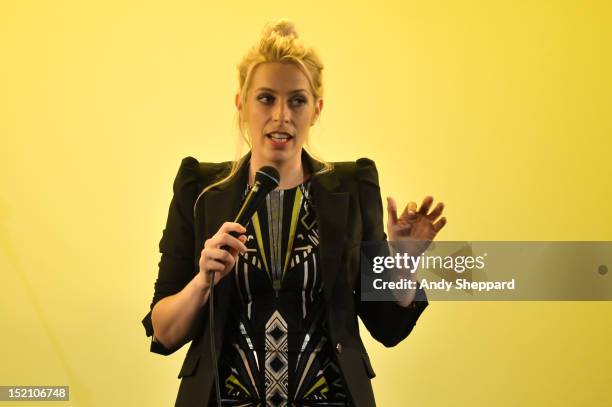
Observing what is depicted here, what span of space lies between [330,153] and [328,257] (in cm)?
92

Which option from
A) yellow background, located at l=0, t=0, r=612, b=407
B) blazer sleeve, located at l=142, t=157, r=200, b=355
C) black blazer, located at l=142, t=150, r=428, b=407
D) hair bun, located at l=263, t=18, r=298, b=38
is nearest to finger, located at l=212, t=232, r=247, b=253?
black blazer, located at l=142, t=150, r=428, b=407

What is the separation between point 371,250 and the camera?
1672 mm

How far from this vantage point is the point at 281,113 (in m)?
1.61

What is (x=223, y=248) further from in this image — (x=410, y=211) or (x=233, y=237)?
(x=410, y=211)

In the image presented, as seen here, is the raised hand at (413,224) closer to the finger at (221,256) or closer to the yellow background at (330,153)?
the finger at (221,256)

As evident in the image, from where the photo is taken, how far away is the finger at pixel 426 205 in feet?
4.98

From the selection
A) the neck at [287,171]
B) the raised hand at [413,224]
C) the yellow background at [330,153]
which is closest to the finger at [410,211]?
the raised hand at [413,224]

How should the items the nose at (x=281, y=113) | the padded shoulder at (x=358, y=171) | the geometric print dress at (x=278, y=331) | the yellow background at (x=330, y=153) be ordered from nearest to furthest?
the geometric print dress at (x=278, y=331) → the nose at (x=281, y=113) → the padded shoulder at (x=358, y=171) → the yellow background at (x=330, y=153)

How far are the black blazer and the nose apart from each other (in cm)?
14

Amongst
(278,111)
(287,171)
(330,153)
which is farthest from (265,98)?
(330,153)

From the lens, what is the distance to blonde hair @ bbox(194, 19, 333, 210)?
1655mm

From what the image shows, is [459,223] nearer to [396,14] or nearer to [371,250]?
[396,14]

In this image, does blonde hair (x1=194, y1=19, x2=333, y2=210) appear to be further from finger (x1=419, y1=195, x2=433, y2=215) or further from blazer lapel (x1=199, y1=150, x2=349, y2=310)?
finger (x1=419, y1=195, x2=433, y2=215)

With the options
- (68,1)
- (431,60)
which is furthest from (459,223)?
(68,1)
